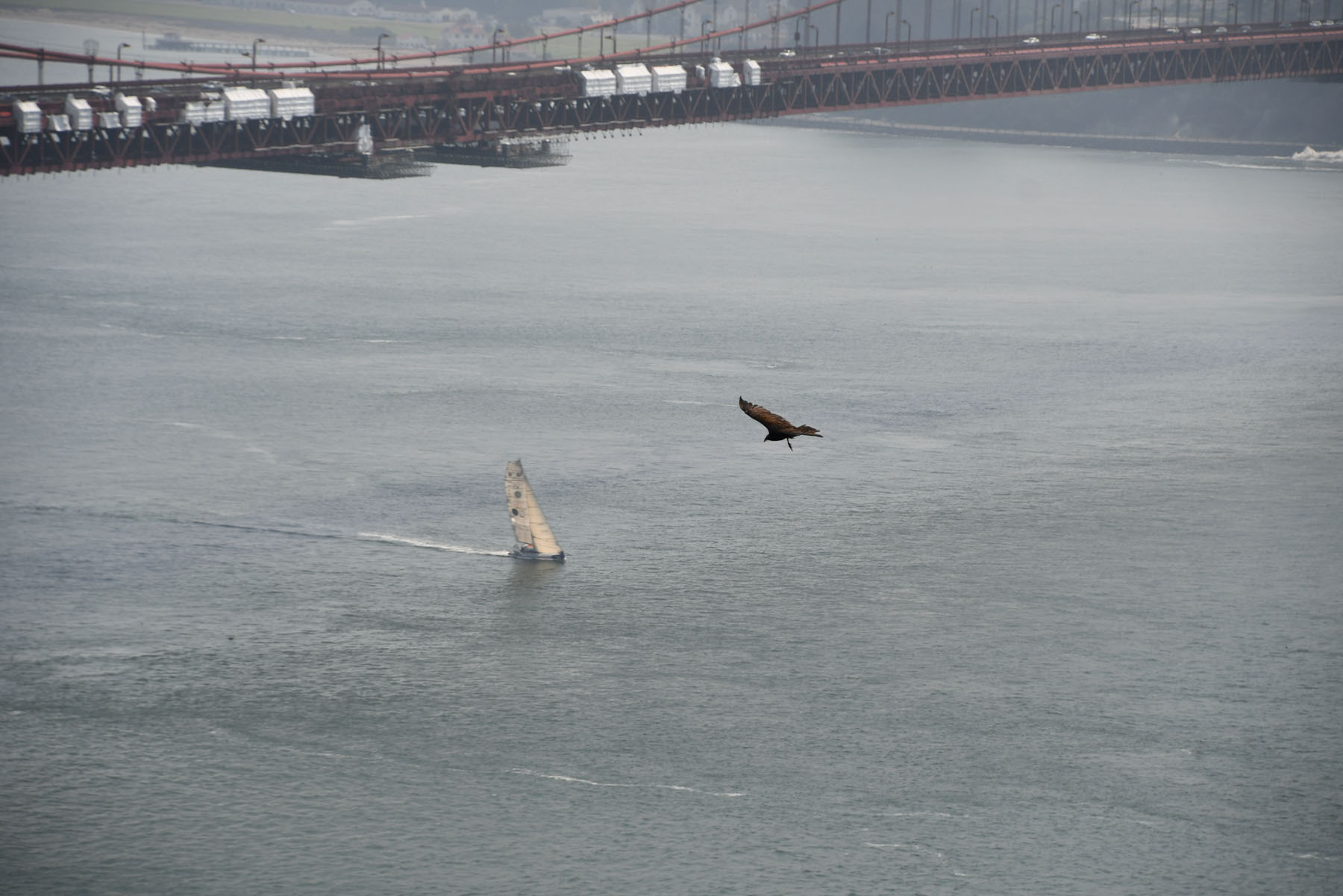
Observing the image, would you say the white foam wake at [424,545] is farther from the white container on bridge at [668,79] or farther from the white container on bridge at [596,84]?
the white container on bridge at [668,79]

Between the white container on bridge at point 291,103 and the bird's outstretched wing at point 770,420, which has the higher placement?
the white container on bridge at point 291,103

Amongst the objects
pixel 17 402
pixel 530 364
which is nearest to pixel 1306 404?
pixel 530 364

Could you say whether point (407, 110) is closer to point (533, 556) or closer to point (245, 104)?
point (245, 104)

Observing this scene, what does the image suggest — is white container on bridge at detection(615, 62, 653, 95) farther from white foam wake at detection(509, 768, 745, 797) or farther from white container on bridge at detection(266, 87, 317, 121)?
white foam wake at detection(509, 768, 745, 797)

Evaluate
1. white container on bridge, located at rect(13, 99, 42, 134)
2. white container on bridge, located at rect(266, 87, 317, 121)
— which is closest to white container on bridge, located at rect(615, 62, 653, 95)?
white container on bridge, located at rect(266, 87, 317, 121)

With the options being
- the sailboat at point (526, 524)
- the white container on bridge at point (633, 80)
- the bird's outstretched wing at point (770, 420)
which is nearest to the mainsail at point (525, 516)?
the sailboat at point (526, 524)

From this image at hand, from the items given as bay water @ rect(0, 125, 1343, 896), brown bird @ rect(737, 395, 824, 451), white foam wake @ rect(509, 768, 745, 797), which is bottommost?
white foam wake @ rect(509, 768, 745, 797)
